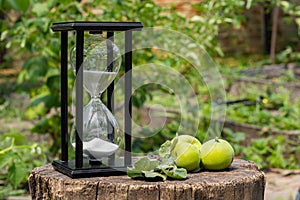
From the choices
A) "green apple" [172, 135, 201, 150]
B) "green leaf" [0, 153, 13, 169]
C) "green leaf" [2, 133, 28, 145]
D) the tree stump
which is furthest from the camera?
"green leaf" [2, 133, 28, 145]

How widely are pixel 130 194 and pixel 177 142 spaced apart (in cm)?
33

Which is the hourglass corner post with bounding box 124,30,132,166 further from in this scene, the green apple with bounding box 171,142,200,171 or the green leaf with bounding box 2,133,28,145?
the green leaf with bounding box 2,133,28,145

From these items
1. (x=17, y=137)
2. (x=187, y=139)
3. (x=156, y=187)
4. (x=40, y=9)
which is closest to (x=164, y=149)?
(x=187, y=139)

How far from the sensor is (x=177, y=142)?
233 cm

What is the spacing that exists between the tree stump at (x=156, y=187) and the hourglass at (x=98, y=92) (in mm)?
145

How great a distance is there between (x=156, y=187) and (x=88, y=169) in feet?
0.93

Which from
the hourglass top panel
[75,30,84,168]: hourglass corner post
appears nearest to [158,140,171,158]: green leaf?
[75,30,84,168]: hourglass corner post

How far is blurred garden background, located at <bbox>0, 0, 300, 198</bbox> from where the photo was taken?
4324 millimetres

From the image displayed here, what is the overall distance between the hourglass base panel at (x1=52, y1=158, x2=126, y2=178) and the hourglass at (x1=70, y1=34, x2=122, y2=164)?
57 mm

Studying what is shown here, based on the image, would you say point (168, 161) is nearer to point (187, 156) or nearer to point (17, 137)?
point (187, 156)

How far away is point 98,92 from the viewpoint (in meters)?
2.30

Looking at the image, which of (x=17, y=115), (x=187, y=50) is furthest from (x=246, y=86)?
(x=187, y=50)

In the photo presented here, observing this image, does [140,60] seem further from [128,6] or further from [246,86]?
[246,86]

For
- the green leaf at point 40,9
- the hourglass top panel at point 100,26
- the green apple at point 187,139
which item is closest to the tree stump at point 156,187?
the green apple at point 187,139
